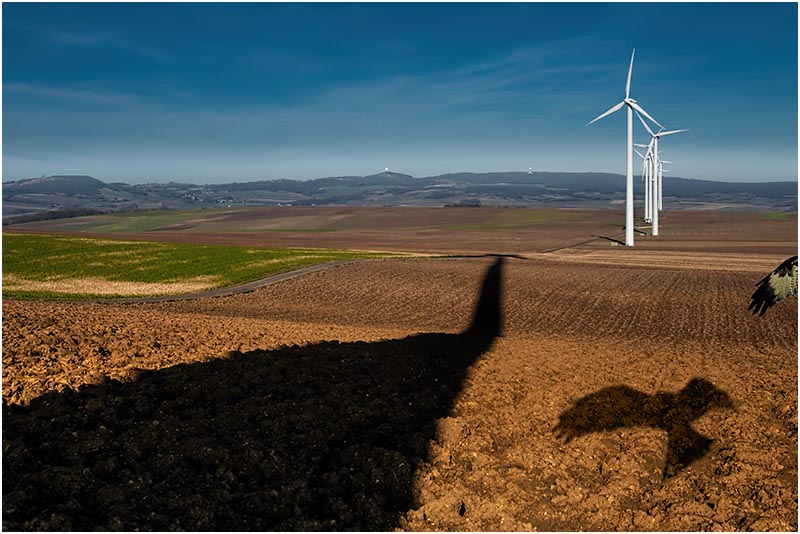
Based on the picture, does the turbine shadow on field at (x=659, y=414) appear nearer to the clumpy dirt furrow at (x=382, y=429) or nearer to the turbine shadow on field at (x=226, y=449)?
the clumpy dirt furrow at (x=382, y=429)

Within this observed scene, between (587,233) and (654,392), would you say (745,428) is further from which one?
(587,233)

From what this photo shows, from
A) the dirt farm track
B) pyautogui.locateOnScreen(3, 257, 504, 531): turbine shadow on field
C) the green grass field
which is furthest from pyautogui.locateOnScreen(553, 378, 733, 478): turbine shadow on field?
the green grass field

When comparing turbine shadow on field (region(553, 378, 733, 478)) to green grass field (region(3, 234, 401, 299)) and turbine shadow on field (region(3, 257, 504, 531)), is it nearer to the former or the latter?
turbine shadow on field (region(3, 257, 504, 531))

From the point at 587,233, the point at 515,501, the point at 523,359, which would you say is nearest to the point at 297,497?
the point at 515,501

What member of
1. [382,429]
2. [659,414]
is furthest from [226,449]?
[659,414]

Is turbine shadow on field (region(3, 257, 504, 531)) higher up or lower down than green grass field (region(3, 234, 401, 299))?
higher up

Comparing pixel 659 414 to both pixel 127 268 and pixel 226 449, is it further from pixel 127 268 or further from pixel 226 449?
pixel 127 268
